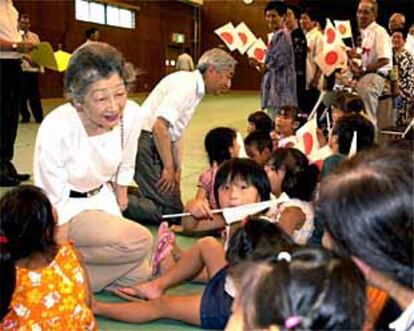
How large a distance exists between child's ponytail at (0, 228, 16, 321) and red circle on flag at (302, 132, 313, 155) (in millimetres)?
2311

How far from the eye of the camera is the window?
14.2m

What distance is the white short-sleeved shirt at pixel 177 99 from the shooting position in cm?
343

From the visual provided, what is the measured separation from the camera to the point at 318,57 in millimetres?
6125

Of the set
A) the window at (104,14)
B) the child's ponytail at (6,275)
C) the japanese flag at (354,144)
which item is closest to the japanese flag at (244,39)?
the japanese flag at (354,144)

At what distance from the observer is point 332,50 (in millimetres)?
5629

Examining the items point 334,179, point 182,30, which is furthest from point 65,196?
point 182,30

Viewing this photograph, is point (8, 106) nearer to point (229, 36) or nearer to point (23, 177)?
point (23, 177)

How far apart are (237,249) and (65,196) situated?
33.5 inches

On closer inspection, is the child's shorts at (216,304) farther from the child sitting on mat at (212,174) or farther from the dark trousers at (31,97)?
the dark trousers at (31,97)

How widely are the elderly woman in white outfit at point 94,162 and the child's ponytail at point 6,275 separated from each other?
636mm

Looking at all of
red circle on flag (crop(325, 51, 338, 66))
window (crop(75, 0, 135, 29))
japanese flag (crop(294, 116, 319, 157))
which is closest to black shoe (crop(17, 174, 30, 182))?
japanese flag (crop(294, 116, 319, 157))

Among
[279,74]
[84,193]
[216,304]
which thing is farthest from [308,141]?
[279,74]

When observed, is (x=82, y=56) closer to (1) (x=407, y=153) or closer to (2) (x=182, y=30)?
(1) (x=407, y=153)

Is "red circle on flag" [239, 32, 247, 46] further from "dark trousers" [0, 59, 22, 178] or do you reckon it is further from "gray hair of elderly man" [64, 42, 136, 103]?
"gray hair of elderly man" [64, 42, 136, 103]
